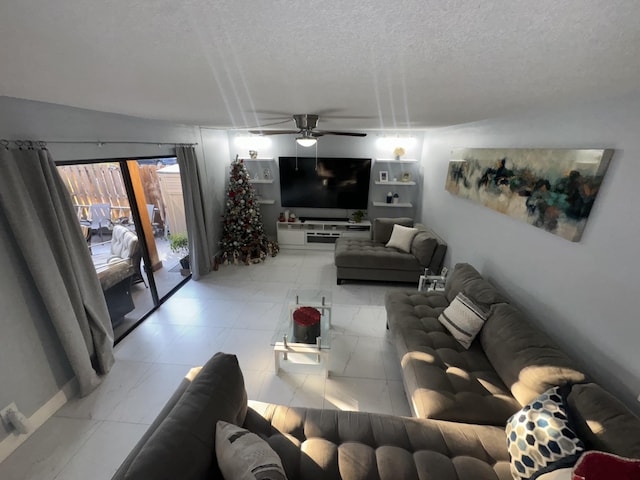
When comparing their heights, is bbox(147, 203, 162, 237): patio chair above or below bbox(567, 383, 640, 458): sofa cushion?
above

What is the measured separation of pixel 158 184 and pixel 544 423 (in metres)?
4.70

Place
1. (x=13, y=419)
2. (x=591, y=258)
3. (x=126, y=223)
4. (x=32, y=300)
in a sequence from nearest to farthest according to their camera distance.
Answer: (x=591, y=258) → (x=13, y=419) → (x=32, y=300) → (x=126, y=223)

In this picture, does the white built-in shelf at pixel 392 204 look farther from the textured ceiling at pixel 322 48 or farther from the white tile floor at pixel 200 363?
the textured ceiling at pixel 322 48

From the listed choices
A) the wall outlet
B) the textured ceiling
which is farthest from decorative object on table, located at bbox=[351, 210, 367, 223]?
Result: the wall outlet

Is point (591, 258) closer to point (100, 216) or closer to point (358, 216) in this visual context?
point (358, 216)

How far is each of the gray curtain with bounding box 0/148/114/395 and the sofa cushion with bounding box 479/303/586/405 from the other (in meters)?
3.03

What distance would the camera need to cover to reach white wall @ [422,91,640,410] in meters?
1.32

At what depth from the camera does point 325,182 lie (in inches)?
189

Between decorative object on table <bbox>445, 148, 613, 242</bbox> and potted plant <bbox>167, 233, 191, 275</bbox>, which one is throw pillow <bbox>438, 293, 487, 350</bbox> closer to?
decorative object on table <bbox>445, 148, 613, 242</bbox>

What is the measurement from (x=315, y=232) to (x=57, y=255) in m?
3.61

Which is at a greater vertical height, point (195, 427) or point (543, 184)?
point (543, 184)

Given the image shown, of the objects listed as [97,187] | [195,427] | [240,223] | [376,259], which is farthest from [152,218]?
[195,427]

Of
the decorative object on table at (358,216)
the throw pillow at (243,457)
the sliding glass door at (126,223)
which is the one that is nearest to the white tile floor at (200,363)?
the sliding glass door at (126,223)

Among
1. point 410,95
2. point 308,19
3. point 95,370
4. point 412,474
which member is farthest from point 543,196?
point 95,370
